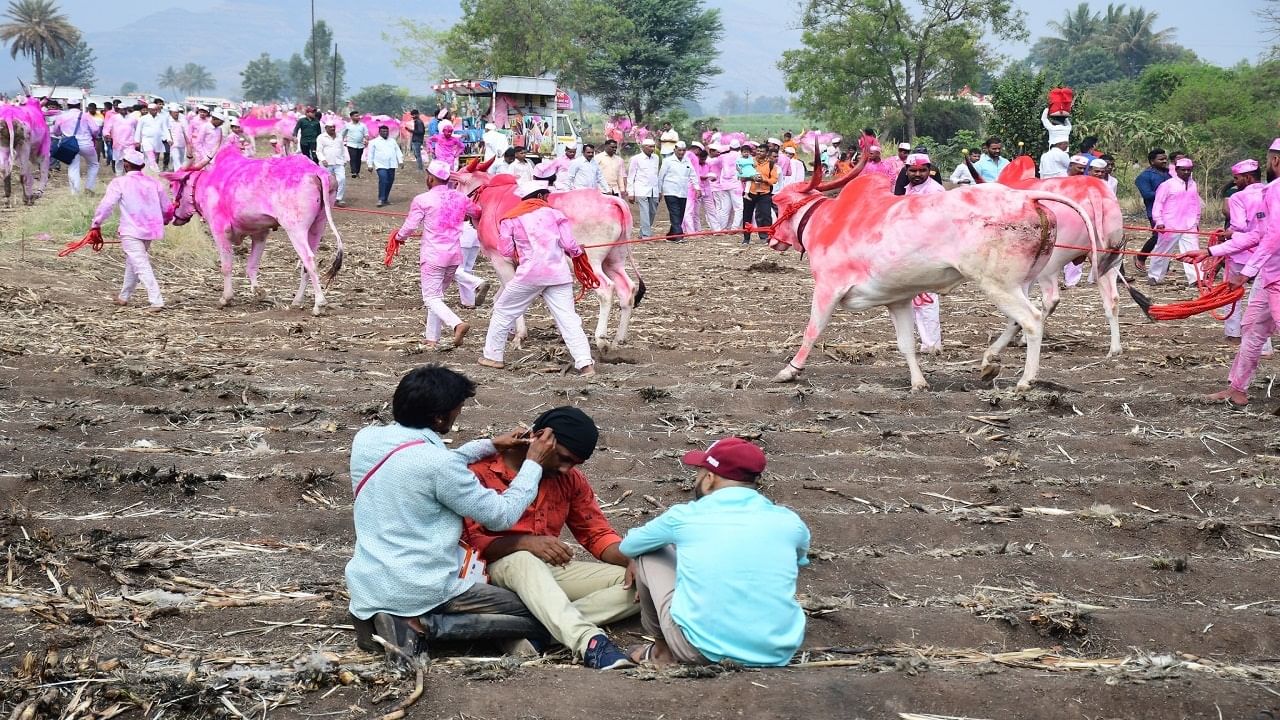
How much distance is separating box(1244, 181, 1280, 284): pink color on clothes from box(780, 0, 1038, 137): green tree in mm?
31880

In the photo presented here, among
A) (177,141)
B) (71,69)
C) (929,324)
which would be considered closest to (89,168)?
(177,141)

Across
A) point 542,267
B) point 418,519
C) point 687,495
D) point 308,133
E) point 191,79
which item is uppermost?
point 191,79

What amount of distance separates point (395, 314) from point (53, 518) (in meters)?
6.63

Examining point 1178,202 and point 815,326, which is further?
point 1178,202

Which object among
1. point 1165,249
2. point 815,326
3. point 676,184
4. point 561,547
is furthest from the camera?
point 676,184

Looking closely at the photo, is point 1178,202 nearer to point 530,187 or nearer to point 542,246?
point 530,187

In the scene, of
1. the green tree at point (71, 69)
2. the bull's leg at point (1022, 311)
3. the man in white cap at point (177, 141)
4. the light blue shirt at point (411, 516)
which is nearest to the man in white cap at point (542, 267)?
the bull's leg at point (1022, 311)

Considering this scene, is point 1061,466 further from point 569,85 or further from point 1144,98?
point 569,85

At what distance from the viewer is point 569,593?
16.9 feet

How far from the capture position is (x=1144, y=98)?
39250 mm

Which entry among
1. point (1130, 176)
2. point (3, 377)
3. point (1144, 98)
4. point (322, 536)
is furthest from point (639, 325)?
point (1144, 98)

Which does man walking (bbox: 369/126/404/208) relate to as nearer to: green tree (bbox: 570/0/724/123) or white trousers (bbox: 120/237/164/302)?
white trousers (bbox: 120/237/164/302)

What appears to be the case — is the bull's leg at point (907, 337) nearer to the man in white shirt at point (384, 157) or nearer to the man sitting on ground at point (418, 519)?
the man sitting on ground at point (418, 519)

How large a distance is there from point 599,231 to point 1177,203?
7074mm
